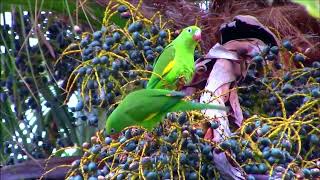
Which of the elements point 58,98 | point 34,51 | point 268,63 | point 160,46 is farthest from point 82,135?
point 268,63

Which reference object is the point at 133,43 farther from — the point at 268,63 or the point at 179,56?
the point at 268,63

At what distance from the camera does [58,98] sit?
2791mm

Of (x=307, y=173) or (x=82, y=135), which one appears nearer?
(x=307, y=173)

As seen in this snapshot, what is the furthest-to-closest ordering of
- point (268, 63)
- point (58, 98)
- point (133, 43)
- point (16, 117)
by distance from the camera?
point (58, 98) < point (16, 117) < point (268, 63) < point (133, 43)

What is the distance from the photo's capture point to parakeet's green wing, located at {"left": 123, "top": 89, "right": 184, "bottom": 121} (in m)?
1.76

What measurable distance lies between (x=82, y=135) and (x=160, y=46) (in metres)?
0.69

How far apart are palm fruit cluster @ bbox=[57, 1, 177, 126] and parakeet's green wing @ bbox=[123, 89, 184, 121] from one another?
22 centimetres

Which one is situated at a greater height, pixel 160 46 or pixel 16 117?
pixel 160 46

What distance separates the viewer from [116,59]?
7.05 ft

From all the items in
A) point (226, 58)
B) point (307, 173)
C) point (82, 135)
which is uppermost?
point (226, 58)

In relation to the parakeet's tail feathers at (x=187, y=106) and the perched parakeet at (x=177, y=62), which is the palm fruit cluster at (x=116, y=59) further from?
the parakeet's tail feathers at (x=187, y=106)

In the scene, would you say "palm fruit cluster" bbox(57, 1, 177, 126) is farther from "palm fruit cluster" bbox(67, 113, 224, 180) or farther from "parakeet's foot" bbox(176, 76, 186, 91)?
"palm fruit cluster" bbox(67, 113, 224, 180)

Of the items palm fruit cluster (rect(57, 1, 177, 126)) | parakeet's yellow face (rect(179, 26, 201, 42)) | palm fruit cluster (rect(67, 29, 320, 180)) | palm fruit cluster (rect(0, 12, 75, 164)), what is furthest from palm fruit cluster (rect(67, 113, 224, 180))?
palm fruit cluster (rect(0, 12, 75, 164))

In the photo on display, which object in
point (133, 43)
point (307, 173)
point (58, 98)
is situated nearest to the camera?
point (307, 173)
